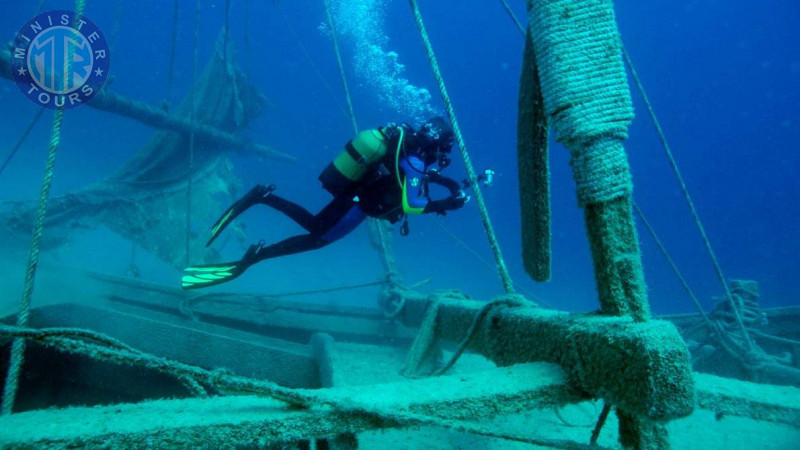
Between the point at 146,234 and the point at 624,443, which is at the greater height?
the point at 146,234

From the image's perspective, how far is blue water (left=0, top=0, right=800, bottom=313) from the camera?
55812 mm

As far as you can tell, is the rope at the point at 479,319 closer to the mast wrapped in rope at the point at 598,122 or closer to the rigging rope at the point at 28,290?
the mast wrapped in rope at the point at 598,122

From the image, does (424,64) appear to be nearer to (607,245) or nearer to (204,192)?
(204,192)

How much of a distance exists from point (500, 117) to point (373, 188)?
9338 centimetres

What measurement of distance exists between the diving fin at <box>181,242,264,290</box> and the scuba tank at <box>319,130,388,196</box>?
1152 mm

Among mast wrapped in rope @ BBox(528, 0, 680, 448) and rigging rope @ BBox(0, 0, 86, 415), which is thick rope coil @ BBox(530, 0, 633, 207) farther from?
rigging rope @ BBox(0, 0, 86, 415)

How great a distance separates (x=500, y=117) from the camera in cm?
9225

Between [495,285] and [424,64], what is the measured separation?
70259mm

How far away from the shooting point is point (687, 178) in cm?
8112

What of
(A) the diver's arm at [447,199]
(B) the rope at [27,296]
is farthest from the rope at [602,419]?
(A) the diver's arm at [447,199]

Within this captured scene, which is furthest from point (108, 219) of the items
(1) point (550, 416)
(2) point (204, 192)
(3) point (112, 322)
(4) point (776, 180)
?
(4) point (776, 180)

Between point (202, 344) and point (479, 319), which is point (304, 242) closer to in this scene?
point (202, 344)

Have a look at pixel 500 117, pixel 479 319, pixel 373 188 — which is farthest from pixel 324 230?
pixel 500 117

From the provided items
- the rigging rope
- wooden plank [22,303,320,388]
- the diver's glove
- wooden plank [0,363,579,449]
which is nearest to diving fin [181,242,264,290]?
wooden plank [22,303,320,388]
